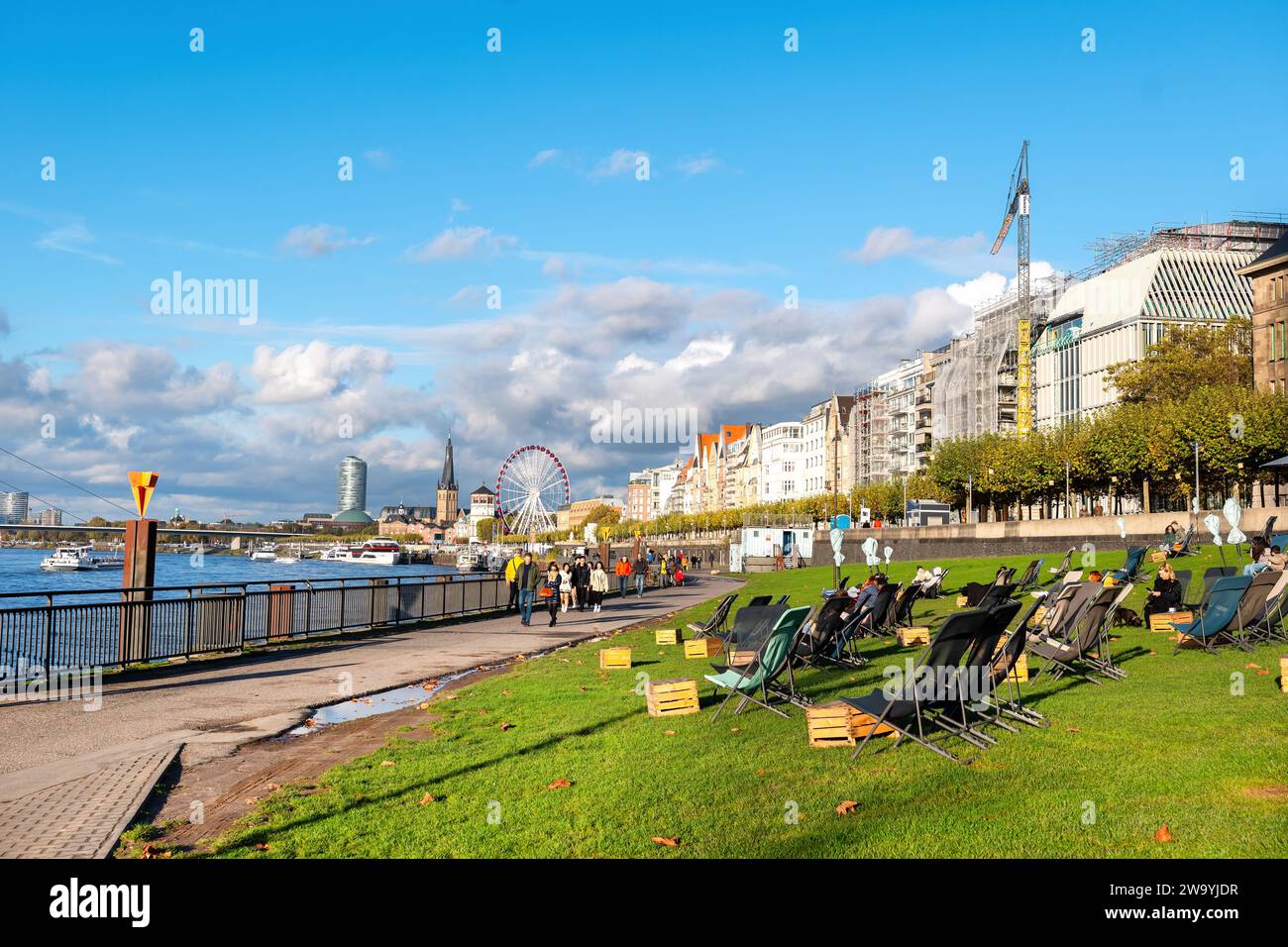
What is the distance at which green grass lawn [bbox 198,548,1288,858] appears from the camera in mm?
6109

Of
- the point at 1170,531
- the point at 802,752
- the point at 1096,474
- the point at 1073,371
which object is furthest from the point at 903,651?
the point at 1073,371

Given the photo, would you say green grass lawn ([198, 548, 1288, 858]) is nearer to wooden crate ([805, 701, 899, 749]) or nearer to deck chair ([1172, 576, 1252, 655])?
wooden crate ([805, 701, 899, 749])

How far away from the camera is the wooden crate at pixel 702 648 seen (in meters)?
17.6

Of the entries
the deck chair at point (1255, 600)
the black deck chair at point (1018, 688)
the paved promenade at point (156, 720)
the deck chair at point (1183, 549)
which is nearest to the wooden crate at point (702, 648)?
the paved promenade at point (156, 720)

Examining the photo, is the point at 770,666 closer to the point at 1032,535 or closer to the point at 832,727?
the point at 832,727

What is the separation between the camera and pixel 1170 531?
39.6 meters

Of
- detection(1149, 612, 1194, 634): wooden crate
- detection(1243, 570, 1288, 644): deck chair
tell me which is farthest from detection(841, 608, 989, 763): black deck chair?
detection(1149, 612, 1194, 634): wooden crate

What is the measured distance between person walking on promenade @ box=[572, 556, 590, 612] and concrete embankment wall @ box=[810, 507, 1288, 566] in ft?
60.1

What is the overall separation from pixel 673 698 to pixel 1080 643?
15.4 feet

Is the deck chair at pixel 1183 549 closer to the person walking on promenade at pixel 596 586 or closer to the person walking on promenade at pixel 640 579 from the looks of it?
the person walking on promenade at pixel 596 586

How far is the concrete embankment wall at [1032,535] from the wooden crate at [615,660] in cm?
2947

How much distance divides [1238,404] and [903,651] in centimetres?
4949

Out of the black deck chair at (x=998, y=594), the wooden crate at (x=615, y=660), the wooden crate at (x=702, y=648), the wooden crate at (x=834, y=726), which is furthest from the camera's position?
the wooden crate at (x=702, y=648)
